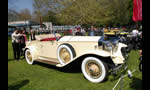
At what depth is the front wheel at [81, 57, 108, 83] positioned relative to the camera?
3.00m

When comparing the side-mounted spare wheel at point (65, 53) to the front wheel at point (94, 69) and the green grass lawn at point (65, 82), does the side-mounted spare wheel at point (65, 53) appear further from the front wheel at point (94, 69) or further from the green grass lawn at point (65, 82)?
the front wheel at point (94, 69)

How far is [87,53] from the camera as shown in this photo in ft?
10.4

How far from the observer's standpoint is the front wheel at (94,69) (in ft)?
9.84

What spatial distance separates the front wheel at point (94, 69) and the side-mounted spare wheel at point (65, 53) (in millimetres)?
606

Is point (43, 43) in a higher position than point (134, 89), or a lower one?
higher

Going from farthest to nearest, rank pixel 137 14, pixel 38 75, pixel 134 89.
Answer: pixel 38 75 → pixel 134 89 → pixel 137 14

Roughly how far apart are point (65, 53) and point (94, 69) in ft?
3.82

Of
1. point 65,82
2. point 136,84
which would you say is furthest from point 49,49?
point 136,84

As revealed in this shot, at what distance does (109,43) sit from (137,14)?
67.4 inches

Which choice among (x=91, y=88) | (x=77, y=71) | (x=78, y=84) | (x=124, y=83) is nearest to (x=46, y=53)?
(x=77, y=71)

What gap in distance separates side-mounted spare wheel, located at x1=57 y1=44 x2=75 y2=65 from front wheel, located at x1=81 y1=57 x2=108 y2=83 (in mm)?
606

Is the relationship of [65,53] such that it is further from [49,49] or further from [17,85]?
[17,85]
